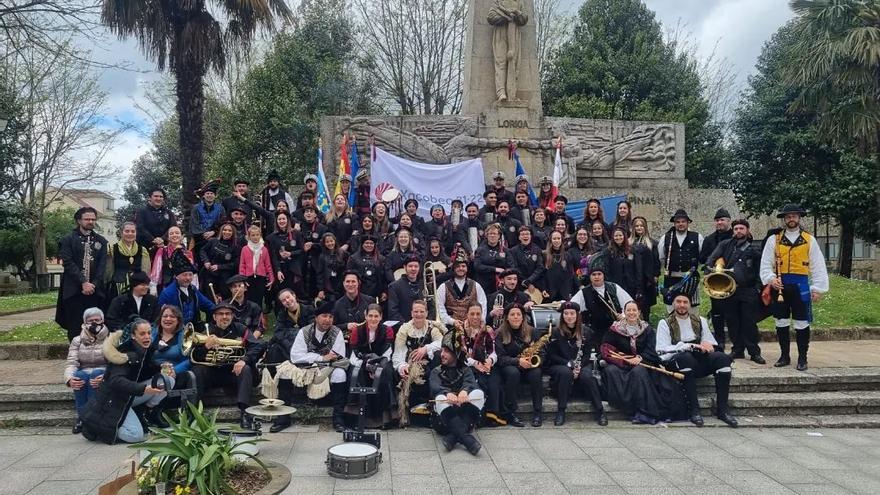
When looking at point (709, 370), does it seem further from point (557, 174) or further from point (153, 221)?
point (153, 221)

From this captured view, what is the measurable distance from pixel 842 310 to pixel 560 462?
832 centimetres

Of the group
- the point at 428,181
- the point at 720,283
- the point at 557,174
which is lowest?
the point at 720,283

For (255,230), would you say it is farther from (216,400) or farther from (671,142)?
(671,142)

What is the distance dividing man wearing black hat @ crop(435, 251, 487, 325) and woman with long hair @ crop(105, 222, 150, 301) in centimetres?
371

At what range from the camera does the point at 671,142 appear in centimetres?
1541

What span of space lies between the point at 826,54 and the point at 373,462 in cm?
1502

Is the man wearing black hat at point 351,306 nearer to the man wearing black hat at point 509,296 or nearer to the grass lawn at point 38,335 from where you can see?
the man wearing black hat at point 509,296

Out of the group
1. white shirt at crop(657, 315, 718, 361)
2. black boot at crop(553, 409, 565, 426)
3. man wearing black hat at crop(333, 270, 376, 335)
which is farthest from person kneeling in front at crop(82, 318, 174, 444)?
white shirt at crop(657, 315, 718, 361)

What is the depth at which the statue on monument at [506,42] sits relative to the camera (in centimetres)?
1438

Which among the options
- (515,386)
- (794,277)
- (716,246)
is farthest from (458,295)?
(794,277)

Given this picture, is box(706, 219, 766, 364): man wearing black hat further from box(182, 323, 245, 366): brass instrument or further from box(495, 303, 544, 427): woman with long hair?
box(182, 323, 245, 366): brass instrument

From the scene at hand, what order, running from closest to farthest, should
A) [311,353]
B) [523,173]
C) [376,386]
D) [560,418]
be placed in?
[376,386]
[560,418]
[311,353]
[523,173]

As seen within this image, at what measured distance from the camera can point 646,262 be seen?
8.33 m

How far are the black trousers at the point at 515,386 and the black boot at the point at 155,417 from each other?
3.51 meters
